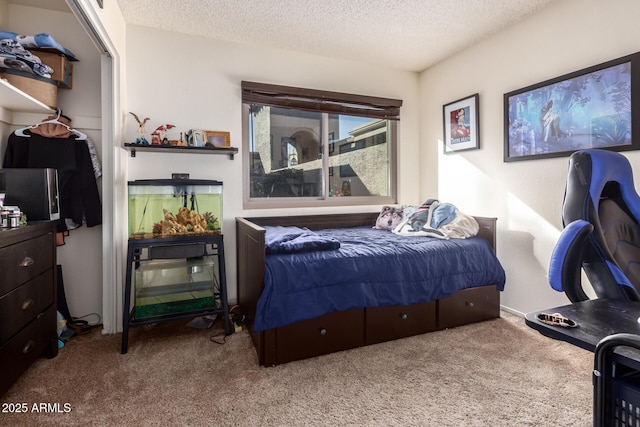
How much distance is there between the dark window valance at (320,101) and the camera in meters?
2.76

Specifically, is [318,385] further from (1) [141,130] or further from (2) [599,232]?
(1) [141,130]

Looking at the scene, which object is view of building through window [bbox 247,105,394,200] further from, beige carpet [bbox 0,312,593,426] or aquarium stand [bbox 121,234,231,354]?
beige carpet [bbox 0,312,593,426]

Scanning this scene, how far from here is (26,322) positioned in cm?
160

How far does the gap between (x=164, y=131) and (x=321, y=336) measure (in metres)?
1.96

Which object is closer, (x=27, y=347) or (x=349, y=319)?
(x=27, y=347)

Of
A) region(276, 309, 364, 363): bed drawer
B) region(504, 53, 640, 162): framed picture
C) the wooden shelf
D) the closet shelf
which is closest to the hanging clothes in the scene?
the closet shelf

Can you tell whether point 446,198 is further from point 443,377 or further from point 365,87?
point 443,377

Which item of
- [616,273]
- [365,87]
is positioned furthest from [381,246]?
[365,87]

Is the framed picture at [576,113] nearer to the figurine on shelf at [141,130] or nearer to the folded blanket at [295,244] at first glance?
the folded blanket at [295,244]

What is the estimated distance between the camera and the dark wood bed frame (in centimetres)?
179

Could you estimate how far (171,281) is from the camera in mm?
2283

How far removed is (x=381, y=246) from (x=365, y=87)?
1825 millimetres

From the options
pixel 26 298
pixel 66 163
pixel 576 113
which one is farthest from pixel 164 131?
pixel 576 113

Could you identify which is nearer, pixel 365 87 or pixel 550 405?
pixel 550 405
